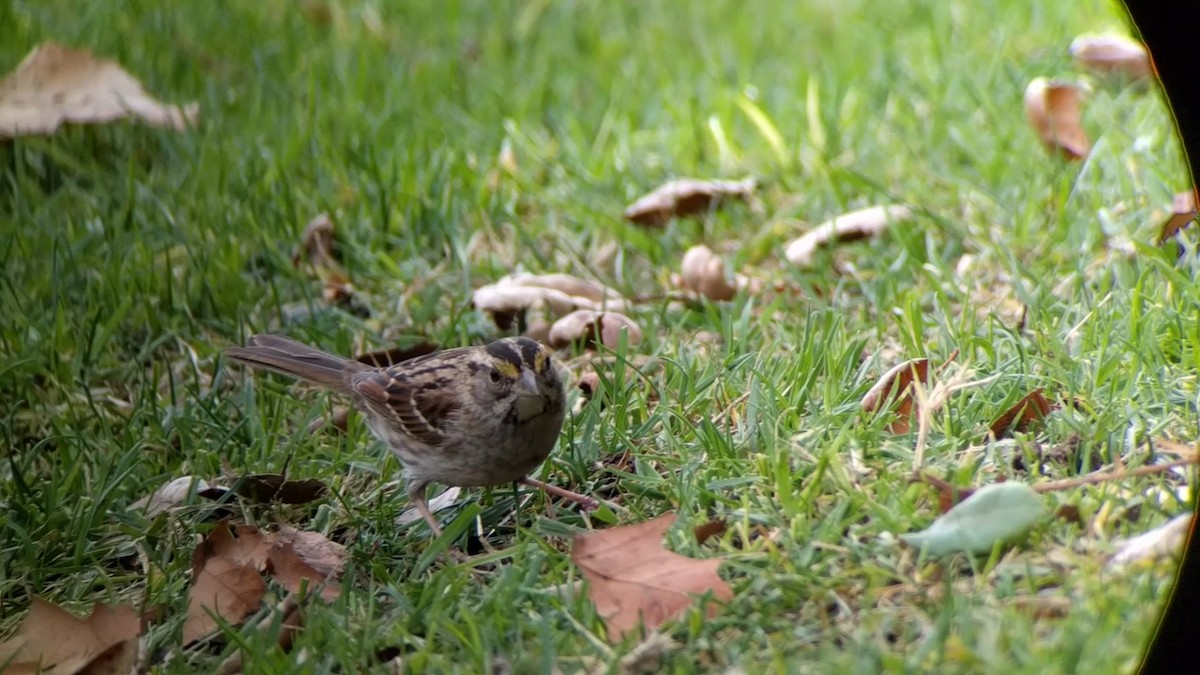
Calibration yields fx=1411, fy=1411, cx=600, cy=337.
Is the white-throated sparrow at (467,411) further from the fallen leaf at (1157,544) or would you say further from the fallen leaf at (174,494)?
the fallen leaf at (1157,544)

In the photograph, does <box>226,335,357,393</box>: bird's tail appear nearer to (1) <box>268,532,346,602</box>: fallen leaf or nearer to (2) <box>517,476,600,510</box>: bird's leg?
(2) <box>517,476,600,510</box>: bird's leg

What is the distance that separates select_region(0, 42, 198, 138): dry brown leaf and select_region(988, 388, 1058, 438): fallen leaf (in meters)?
3.61

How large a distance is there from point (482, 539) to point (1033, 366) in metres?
1.47

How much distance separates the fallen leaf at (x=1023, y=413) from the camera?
334 cm

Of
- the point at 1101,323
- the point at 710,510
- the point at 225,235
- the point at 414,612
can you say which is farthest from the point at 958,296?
the point at 225,235

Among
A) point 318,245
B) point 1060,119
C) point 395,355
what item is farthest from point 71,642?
point 1060,119

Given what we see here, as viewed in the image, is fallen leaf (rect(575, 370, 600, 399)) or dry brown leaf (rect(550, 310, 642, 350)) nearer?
fallen leaf (rect(575, 370, 600, 399))

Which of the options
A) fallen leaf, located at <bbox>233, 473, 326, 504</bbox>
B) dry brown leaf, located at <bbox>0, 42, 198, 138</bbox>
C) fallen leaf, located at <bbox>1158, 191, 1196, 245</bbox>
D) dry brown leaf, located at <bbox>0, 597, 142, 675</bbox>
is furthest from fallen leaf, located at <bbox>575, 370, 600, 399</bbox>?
dry brown leaf, located at <bbox>0, 42, 198, 138</bbox>

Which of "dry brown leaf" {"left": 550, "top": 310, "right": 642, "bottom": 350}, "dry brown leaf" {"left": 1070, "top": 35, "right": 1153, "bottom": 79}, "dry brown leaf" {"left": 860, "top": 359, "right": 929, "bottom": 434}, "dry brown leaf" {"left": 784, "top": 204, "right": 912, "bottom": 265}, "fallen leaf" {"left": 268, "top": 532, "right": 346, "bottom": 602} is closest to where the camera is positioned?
"fallen leaf" {"left": 268, "top": 532, "right": 346, "bottom": 602}

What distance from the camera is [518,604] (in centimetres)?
298

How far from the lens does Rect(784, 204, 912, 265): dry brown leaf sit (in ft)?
15.8

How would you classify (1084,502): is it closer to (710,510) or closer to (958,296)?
(710,510)

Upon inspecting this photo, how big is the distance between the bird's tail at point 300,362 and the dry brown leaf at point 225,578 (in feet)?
2.34

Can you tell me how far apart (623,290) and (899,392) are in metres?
1.45
